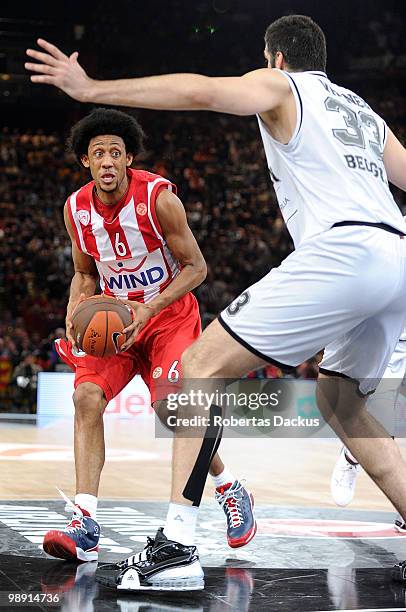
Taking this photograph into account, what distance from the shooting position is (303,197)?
327cm

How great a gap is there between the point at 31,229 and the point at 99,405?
15431 millimetres

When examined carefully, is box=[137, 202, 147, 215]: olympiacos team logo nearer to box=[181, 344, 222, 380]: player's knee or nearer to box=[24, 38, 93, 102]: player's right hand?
box=[181, 344, 222, 380]: player's knee

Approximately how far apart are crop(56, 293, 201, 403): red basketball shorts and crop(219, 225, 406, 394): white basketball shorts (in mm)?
943

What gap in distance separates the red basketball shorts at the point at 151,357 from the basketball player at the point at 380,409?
53.3 inches

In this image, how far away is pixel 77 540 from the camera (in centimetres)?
374

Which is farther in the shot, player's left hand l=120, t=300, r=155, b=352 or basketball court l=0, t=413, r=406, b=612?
player's left hand l=120, t=300, r=155, b=352

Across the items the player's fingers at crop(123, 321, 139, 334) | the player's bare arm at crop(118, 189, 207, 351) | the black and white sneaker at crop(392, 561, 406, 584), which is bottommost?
the black and white sneaker at crop(392, 561, 406, 584)

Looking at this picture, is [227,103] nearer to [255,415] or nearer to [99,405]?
[99,405]

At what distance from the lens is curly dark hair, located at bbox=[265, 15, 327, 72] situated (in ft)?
11.2

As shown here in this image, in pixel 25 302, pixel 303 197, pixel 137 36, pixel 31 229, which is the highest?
pixel 137 36

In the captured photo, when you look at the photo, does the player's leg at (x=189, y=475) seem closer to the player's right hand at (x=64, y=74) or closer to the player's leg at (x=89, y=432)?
the player's leg at (x=89, y=432)

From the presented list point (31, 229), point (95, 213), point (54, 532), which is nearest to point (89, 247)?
point (95, 213)

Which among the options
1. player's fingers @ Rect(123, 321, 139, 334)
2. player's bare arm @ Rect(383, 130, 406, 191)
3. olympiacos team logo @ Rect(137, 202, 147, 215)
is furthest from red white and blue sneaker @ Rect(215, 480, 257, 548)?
player's bare arm @ Rect(383, 130, 406, 191)

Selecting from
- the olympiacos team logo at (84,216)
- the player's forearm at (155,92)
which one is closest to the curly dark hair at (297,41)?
the player's forearm at (155,92)
